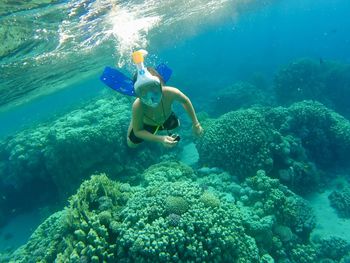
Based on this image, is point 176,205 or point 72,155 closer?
point 176,205

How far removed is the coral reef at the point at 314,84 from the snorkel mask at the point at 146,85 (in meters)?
19.9

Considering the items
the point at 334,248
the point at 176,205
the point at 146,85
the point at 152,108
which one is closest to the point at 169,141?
the point at 146,85

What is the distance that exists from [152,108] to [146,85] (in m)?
1.02

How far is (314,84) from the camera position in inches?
898

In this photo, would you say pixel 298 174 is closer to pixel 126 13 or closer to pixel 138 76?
pixel 138 76

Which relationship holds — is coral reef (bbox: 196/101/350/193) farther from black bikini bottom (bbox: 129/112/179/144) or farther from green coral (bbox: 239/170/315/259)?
black bikini bottom (bbox: 129/112/179/144)

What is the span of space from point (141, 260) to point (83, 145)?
27.3ft

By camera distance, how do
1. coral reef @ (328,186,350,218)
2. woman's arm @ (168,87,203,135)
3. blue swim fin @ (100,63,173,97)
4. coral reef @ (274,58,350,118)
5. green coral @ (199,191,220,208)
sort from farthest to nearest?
1. coral reef @ (274,58,350,118)
2. coral reef @ (328,186,350,218)
3. green coral @ (199,191,220,208)
4. woman's arm @ (168,87,203,135)
5. blue swim fin @ (100,63,173,97)

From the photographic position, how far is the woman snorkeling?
4766mm

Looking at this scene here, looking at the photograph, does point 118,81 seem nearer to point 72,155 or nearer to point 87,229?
point 87,229

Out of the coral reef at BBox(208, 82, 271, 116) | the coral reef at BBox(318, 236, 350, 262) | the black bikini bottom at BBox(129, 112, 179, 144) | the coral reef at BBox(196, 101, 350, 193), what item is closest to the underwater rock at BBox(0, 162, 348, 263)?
the coral reef at BBox(318, 236, 350, 262)

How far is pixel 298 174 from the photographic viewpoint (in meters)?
12.6

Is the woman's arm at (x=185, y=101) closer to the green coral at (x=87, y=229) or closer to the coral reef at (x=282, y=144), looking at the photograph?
the green coral at (x=87, y=229)

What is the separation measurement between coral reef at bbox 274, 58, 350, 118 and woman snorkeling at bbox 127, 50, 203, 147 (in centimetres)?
1885
